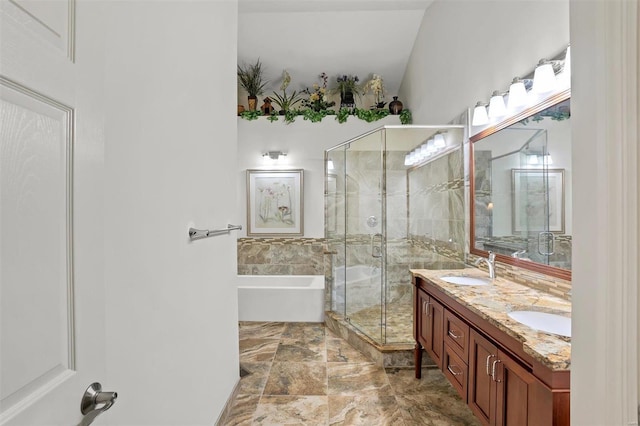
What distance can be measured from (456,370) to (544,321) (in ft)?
1.73

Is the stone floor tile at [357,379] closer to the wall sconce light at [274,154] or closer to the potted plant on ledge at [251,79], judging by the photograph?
the wall sconce light at [274,154]

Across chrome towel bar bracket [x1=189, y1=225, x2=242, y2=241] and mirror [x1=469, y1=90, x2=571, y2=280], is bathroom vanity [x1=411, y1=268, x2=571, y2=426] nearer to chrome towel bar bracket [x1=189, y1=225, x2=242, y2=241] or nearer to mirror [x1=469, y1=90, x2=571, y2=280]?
mirror [x1=469, y1=90, x2=571, y2=280]

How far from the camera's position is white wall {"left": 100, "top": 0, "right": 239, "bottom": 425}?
93 cm

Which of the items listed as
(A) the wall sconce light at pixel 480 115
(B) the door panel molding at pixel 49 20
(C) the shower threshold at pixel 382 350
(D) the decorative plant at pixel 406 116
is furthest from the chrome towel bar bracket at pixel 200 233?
(D) the decorative plant at pixel 406 116

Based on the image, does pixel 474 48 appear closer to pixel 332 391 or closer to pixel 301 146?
pixel 301 146

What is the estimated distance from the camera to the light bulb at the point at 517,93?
181cm

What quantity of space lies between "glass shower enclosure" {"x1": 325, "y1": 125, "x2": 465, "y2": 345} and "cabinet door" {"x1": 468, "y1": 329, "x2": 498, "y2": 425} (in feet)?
3.94

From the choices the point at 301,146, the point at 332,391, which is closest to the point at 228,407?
the point at 332,391

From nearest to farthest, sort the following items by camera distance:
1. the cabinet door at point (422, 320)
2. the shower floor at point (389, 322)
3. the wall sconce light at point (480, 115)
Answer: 1. the cabinet door at point (422, 320)
2. the wall sconce light at point (480, 115)
3. the shower floor at point (389, 322)

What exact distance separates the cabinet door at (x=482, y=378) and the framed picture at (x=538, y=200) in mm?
719

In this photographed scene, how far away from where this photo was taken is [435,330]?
77.7 inches

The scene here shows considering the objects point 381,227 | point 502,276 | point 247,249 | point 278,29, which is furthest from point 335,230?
point 278,29

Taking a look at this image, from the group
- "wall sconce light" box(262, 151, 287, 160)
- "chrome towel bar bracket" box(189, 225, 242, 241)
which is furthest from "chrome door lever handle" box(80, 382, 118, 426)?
"wall sconce light" box(262, 151, 287, 160)

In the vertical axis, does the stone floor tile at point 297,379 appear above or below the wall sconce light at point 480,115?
below
